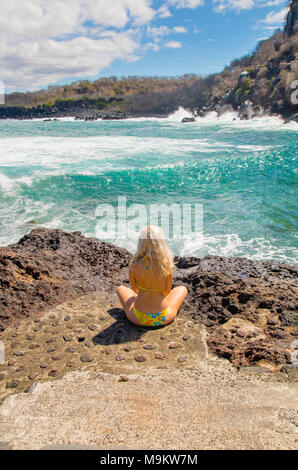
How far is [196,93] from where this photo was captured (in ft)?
212

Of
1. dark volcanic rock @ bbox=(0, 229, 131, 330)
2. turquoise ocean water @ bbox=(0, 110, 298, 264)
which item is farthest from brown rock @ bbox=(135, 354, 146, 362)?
turquoise ocean water @ bbox=(0, 110, 298, 264)

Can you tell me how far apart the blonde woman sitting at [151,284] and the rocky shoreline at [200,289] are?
0.45m

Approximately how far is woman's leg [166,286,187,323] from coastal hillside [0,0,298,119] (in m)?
32.5

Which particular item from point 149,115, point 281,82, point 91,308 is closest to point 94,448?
point 91,308

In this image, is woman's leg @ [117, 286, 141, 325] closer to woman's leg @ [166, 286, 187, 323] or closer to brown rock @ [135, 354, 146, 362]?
woman's leg @ [166, 286, 187, 323]

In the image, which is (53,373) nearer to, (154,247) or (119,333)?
(119,333)

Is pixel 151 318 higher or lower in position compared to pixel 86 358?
higher

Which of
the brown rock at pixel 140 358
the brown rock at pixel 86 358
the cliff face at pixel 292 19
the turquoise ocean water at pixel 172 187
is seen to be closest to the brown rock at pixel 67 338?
the brown rock at pixel 86 358

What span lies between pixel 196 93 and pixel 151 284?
68601mm

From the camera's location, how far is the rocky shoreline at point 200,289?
3.05 metres

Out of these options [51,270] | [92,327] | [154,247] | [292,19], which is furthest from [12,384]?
[292,19]

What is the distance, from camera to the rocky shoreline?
3053 millimetres

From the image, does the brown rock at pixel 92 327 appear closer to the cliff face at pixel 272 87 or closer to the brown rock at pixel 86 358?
the brown rock at pixel 86 358

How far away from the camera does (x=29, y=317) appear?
3.59 meters
